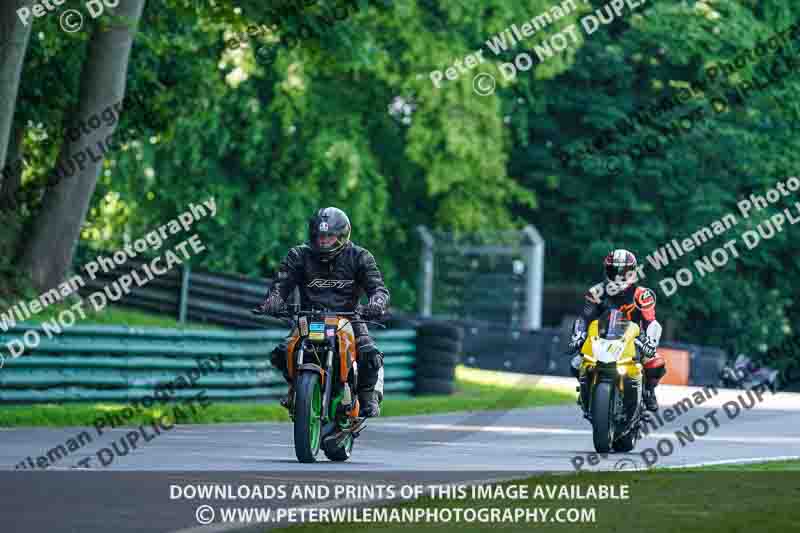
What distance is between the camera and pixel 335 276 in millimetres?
14969

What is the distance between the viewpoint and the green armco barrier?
21.1m

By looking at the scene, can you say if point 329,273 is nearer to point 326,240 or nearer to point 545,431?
point 326,240

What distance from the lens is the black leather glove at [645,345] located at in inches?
695

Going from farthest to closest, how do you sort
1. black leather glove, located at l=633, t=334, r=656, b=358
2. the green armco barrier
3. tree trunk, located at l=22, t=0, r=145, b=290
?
tree trunk, located at l=22, t=0, r=145, b=290
the green armco barrier
black leather glove, located at l=633, t=334, r=656, b=358

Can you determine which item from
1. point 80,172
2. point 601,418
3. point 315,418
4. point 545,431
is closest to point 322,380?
point 315,418

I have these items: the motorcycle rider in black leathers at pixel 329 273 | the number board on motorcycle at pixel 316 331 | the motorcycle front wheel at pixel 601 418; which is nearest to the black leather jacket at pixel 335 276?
the motorcycle rider in black leathers at pixel 329 273

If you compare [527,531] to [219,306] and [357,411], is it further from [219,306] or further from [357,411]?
[219,306]

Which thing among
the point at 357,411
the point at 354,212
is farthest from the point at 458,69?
the point at 357,411

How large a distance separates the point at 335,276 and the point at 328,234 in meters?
0.35

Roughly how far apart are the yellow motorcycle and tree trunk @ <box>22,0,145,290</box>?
418 inches

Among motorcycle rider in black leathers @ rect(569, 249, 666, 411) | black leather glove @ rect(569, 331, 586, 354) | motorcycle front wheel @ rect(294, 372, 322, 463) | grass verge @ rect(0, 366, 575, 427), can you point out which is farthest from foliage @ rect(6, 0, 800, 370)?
motorcycle front wheel @ rect(294, 372, 322, 463)

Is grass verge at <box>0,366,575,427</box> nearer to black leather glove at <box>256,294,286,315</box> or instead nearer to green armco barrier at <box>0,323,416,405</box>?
green armco barrier at <box>0,323,416,405</box>

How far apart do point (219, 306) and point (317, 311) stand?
68.3 feet

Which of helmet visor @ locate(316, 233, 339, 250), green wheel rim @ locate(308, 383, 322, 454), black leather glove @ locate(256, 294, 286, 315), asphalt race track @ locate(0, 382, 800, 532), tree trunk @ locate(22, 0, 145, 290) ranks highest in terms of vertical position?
→ tree trunk @ locate(22, 0, 145, 290)
